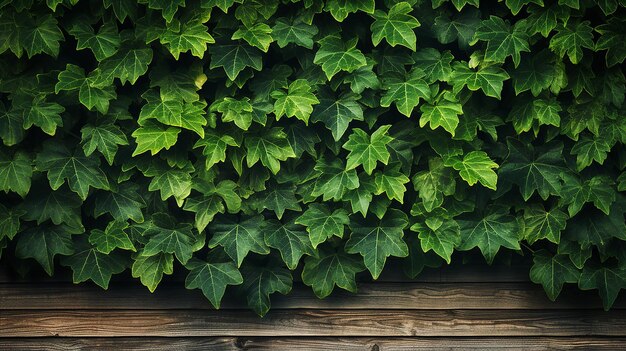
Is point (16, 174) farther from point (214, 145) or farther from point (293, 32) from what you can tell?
point (293, 32)

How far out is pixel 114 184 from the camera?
3.24m

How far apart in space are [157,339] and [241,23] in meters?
1.52

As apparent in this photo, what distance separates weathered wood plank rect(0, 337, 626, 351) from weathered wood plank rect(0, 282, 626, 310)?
0.52ft

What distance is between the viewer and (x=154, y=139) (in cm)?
309

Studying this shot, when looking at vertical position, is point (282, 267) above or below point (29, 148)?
below

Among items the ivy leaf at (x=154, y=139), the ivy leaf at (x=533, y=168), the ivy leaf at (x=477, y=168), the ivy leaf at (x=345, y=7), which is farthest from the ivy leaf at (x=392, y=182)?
the ivy leaf at (x=154, y=139)

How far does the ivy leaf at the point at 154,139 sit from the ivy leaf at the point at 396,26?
0.95 m

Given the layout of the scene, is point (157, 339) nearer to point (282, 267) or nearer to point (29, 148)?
point (282, 267)

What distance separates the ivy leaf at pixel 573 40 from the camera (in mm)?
3152

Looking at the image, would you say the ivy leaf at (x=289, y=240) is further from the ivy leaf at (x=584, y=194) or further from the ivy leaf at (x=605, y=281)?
the ivy leaf at (x=605, y=281)

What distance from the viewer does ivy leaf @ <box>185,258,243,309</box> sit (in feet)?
10.5

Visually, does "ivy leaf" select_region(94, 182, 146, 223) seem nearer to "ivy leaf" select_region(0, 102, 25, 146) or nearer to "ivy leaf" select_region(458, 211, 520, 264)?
"ivy leaf" select_region(0, 102, 25, 146)

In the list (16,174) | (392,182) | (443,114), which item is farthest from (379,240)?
(16,174)

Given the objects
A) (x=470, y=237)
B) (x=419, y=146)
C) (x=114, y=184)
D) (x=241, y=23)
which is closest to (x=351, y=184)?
(x=419, y=146)
